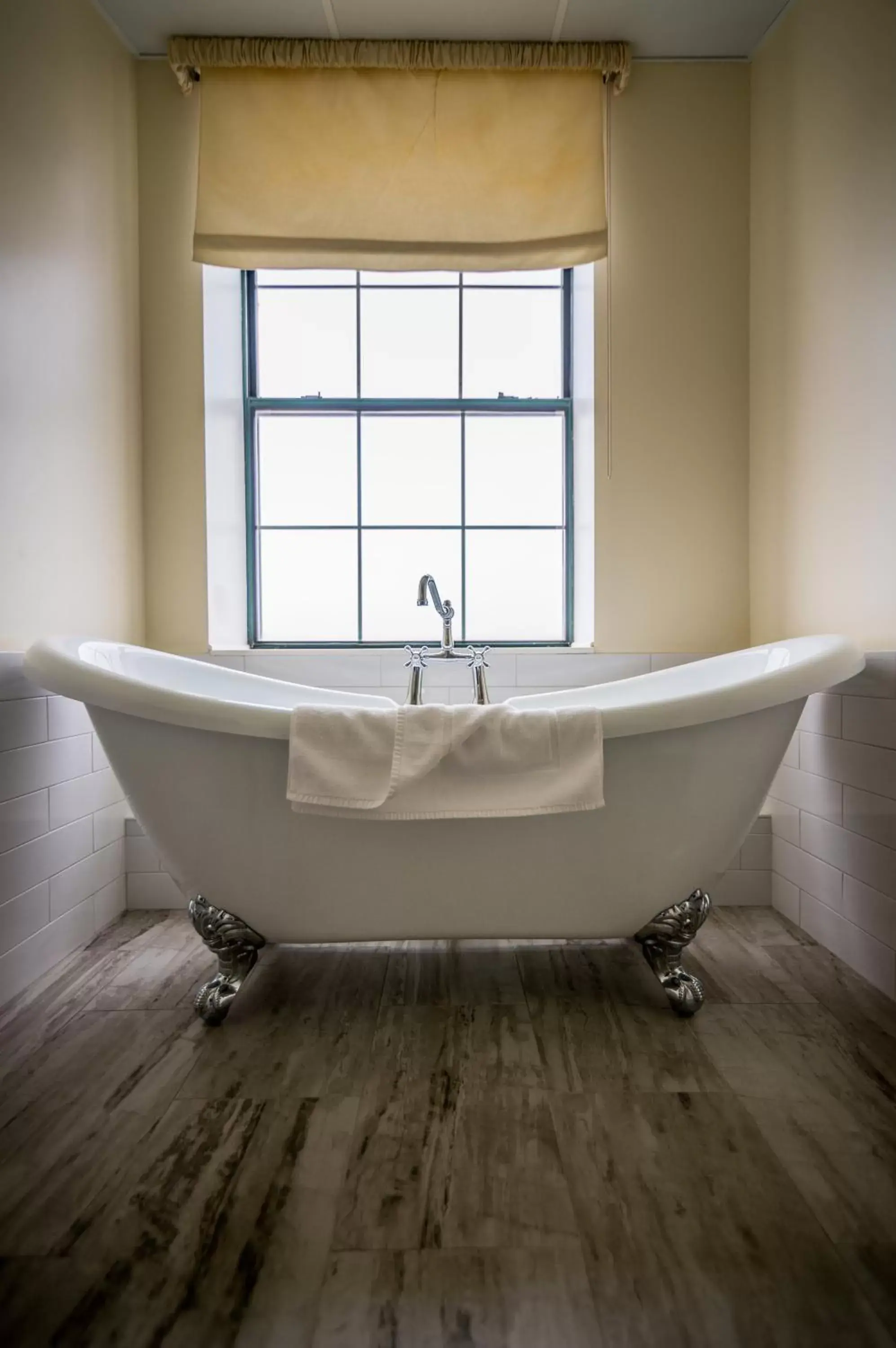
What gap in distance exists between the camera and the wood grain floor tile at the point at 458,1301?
2.75 feet

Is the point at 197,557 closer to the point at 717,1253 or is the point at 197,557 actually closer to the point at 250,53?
the point at 250,53

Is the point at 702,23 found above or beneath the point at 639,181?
above

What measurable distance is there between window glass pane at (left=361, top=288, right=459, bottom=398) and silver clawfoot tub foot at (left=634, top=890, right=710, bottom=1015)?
1.83 meters

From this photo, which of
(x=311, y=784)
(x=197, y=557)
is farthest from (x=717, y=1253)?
(x=197, y=557)

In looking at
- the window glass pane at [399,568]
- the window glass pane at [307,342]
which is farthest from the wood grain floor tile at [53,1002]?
the window glass pane at [307,342]

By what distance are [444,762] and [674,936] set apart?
630 mm

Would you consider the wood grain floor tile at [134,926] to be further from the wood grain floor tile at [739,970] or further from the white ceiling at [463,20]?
the white ceiling at [463,20]

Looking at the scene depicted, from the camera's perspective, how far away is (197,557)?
2.44 m

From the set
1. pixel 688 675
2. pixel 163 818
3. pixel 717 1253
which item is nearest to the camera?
pixel 717 1253

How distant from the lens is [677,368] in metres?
2.42

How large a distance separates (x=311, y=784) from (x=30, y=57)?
188 centimetres

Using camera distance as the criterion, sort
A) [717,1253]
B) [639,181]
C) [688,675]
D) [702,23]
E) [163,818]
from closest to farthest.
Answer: [717,1253]
[163,818]
[688,675]
[702,23]
[639,181]

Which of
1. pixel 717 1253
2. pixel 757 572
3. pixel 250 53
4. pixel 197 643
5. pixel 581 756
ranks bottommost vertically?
pixel 717 1253

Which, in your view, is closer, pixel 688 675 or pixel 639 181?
pixel 688 675
